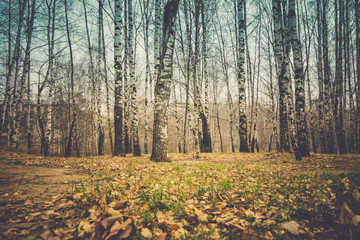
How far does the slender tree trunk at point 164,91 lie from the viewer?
5887 millimetres

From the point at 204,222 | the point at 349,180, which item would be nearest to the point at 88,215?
the point at 204,222

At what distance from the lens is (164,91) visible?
19.6 ft

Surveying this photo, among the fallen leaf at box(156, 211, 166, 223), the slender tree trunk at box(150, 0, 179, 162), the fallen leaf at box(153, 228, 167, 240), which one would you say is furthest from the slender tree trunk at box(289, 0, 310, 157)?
the fallen leaf at box(153, 228, 167, 240)

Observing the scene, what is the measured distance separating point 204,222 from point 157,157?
4516 millimetres

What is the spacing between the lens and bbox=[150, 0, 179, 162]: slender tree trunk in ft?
19.3

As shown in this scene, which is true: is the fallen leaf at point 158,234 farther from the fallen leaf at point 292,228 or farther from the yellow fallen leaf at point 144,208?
the fallen leaf at point 292,228

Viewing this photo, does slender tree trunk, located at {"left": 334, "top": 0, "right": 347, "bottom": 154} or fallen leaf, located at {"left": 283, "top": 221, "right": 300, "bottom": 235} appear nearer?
fallen leaf, located at {"left": 283, "top": 221, "right": 300, "bottom": 235}

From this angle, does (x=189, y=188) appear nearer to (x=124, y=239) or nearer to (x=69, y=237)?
(x=124, y=239)

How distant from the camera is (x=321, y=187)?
2.46 metres

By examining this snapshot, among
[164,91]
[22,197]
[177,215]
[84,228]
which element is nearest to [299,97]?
[164,91]

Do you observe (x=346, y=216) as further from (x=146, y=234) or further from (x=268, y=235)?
(x=146, y=234)

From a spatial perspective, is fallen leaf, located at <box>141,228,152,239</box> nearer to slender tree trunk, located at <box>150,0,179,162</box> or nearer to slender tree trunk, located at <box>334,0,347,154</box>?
slender tree trunk, located at <box>150,0,179,162</box>

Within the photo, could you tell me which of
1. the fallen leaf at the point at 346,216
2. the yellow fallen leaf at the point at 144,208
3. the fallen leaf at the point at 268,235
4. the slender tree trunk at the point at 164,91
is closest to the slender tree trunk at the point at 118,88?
the slender tree trunk at the point at 164,91

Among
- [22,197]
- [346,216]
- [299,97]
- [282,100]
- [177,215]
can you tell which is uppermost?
[282,100]
